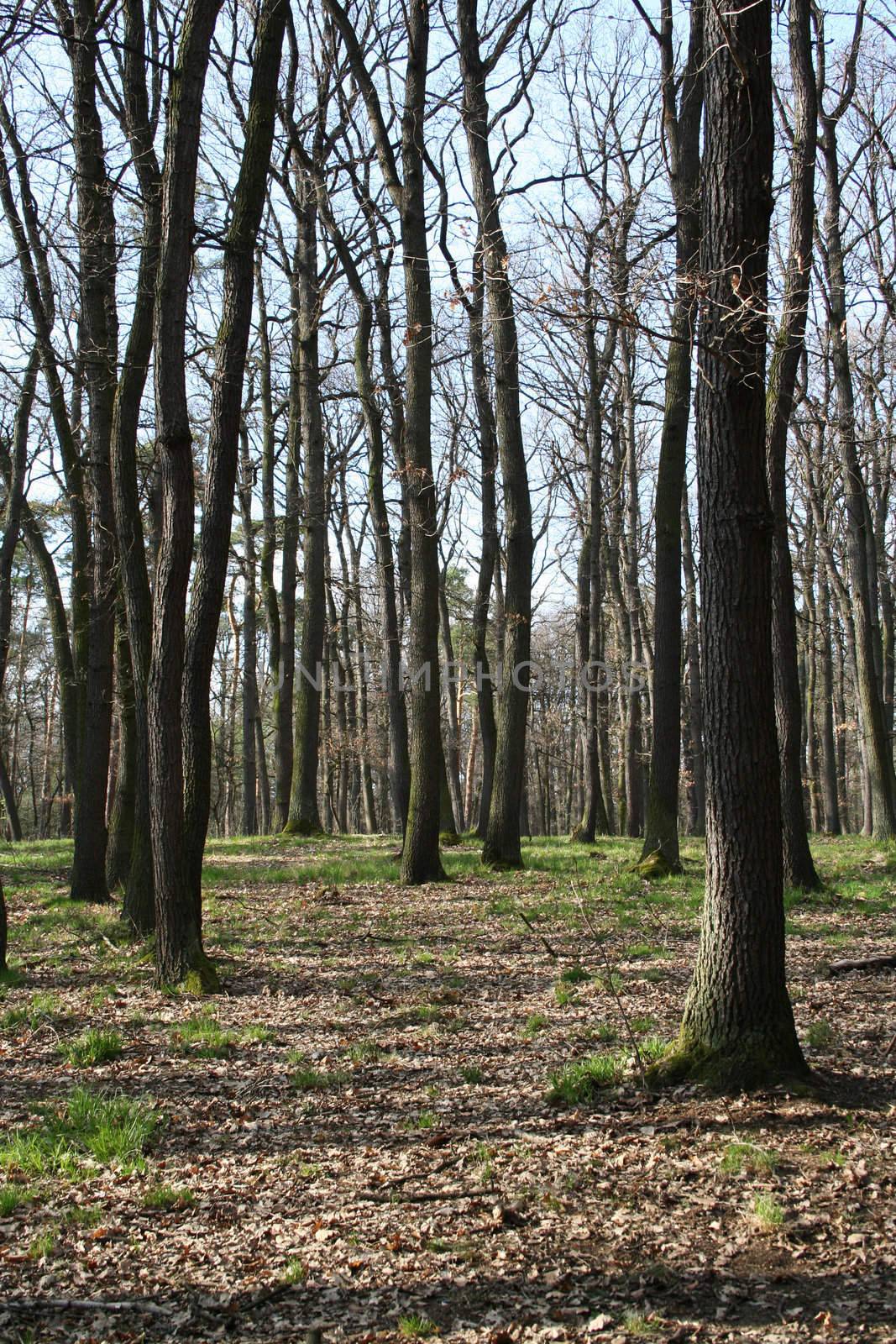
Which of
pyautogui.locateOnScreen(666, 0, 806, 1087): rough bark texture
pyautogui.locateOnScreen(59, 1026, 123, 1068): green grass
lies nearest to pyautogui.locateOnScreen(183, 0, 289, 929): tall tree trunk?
pyautogui.locateOnScreen(59, 1026, 123, 1068): green grass

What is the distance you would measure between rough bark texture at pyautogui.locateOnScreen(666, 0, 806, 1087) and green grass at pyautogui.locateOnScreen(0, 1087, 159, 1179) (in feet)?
9.03

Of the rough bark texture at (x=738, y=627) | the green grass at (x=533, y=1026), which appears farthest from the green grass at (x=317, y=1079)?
the rough bark texture at (x=738, y=627)

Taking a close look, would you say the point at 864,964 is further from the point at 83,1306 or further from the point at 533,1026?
the point at 83,1306

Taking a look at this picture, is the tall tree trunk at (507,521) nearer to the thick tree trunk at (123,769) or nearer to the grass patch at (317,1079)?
the thick tree trunk at (123,769)

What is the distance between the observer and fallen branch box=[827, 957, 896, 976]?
7398 mm

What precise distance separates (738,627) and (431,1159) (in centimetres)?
302

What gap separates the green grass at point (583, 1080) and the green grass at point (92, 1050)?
9.39 feet

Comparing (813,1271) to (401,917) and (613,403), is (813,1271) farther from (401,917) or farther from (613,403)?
(613,403)

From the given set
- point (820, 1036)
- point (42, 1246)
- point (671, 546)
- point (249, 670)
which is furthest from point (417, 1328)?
point (249, 670)

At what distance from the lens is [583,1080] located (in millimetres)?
5312

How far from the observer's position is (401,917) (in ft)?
34.3

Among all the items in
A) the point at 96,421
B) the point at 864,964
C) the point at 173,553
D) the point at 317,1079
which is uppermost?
the point at 96,421

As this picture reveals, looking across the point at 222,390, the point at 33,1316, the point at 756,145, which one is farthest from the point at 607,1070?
the point at 222,390

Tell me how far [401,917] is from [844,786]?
4033 cm
